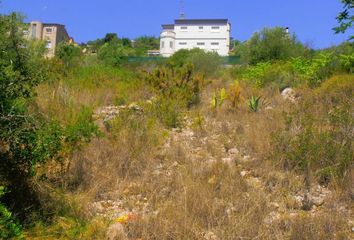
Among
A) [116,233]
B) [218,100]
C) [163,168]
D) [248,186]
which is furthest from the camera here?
[218,100]

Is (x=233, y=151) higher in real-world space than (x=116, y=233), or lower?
higher

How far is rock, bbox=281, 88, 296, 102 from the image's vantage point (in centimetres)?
1055

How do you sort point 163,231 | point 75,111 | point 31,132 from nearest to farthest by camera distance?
1. point 163,231
2. point 31,132
3. point 75,111

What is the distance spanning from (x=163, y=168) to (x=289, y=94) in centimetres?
629

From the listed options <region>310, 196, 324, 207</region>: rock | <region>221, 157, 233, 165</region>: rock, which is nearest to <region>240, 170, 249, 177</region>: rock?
<region>221, 157, 233, 165</region>: rock

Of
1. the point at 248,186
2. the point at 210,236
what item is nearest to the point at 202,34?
the point at 248,186

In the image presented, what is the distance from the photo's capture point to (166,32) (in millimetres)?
68438

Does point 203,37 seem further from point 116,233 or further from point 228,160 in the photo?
point 116,233

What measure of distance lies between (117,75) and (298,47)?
1098 centimetres

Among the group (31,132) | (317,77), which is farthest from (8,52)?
(317,77)

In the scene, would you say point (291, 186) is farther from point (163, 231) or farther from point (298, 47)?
point (298, 47)

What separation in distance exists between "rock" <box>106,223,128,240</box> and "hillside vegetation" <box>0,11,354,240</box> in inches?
0.4

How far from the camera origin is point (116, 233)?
3.69 m

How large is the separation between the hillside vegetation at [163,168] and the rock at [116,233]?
0.4 inches
